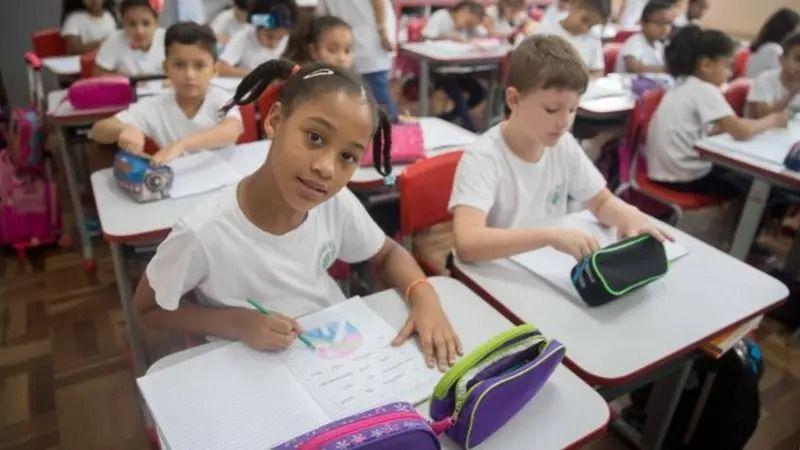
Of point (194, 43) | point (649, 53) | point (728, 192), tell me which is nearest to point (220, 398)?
point (194, 43)

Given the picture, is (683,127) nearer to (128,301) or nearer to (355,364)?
(355,364)

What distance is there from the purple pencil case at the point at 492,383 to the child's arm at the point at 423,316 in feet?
0.47

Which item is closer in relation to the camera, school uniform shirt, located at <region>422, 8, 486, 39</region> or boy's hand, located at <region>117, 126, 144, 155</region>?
boy's hand, located at <region>117, 126, 144, 155</region>

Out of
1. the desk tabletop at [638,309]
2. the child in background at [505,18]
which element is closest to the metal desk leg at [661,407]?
the desk tabletop at [638,309]

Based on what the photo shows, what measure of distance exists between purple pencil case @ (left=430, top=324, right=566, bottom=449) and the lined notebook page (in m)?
0.18

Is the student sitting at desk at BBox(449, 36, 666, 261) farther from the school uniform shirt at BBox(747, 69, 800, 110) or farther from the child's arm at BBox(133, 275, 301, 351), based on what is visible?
the school uniform shirt at BBox(747, 69, 800, 110)

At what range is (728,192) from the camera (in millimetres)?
2396

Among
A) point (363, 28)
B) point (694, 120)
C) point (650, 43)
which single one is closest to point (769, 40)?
point (650, 43)

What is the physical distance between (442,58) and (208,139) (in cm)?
227

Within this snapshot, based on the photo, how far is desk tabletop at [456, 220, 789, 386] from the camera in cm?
101

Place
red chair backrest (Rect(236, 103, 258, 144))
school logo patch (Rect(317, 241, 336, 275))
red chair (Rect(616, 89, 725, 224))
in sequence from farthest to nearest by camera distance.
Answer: red chair (Rect(616, 89, 725, 224)), red chair backrest (Rect(236, 103, 258, 144)), school logo patch (Rect(317, 241, 336, 275))

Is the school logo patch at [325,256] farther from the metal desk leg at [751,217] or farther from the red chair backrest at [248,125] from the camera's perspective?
the metal desk leg at [751,217]

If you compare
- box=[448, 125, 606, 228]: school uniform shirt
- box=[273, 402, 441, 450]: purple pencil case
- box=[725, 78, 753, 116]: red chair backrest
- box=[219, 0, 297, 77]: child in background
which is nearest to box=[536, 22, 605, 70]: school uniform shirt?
box=[725, 78, 753, 116]: red chair backrest

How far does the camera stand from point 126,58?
3020mm
